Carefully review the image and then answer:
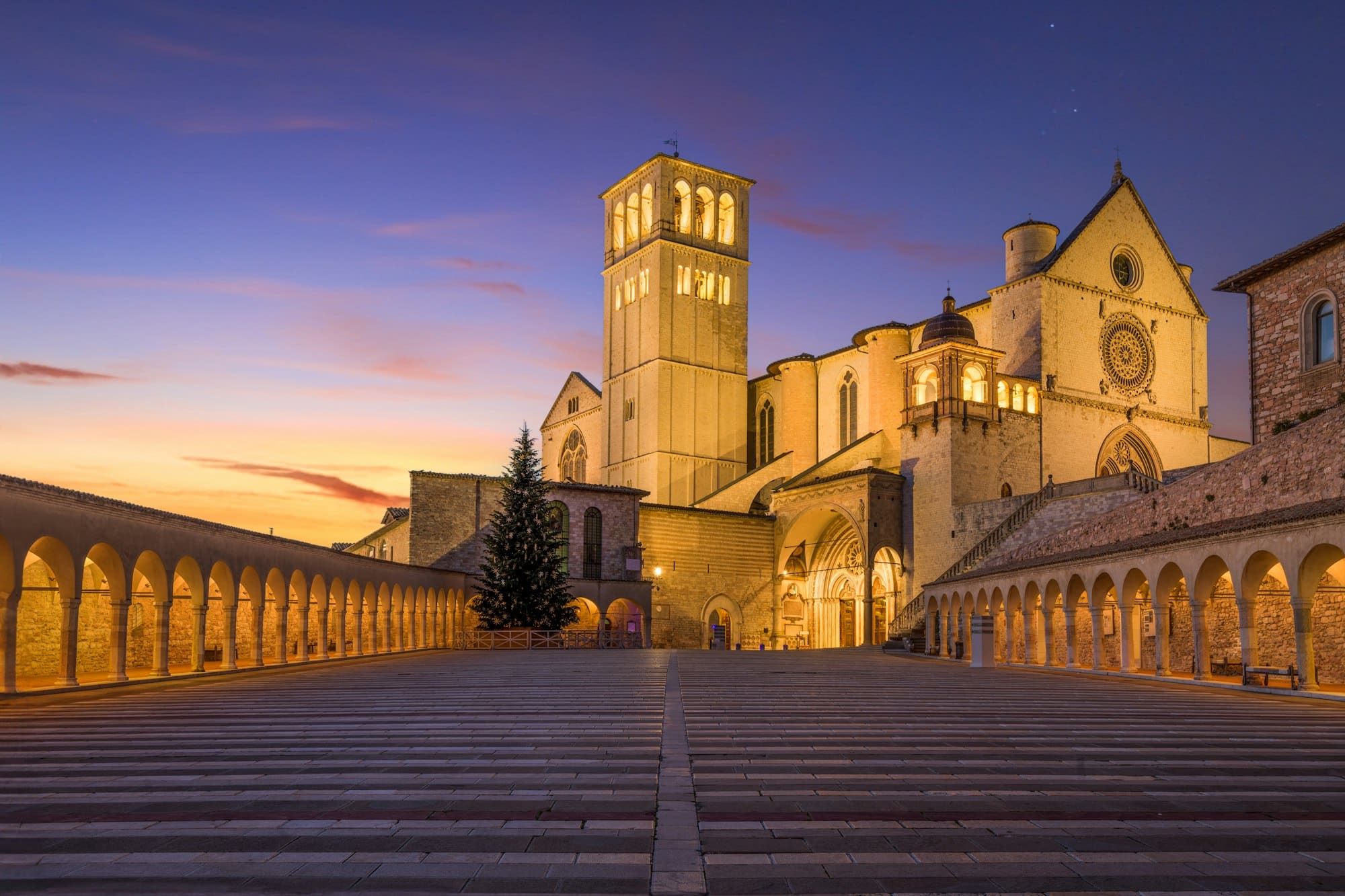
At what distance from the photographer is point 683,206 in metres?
63.6

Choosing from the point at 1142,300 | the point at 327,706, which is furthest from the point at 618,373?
the point at 327,706

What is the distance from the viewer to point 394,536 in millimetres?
48906

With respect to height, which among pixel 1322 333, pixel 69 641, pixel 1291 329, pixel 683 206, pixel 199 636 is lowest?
pixel 199 636

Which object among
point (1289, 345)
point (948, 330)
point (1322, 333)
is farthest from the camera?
point (948, 330)

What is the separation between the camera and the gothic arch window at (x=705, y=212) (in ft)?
212

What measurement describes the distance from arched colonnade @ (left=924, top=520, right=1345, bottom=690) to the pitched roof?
7.06 m

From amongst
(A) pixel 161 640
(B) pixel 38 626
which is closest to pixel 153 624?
(B) pixel 38 626

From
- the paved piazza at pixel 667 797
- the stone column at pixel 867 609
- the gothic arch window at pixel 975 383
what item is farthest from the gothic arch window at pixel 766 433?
the paved piazza at pixel 667 797

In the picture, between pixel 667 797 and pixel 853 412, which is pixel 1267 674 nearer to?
pixel 667 797

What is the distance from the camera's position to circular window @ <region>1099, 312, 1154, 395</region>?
4881 centimetres

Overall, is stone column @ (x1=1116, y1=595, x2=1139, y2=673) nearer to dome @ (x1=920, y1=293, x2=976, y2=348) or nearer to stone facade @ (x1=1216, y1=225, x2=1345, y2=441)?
stone facade @ (x1=1216, y1=225, x2=1345, y2=441)

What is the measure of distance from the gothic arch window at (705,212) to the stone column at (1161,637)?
1769 inches

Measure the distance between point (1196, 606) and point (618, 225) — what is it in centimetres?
5037

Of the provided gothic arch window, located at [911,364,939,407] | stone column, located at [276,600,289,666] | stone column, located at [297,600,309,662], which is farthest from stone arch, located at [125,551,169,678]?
gothic arch window, located at [911,364,939,407]
